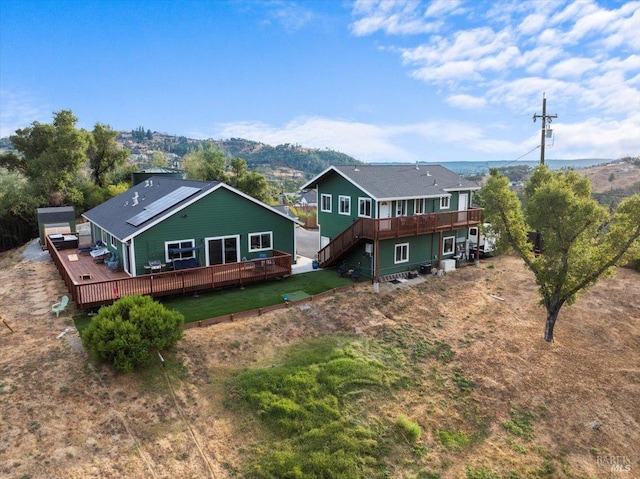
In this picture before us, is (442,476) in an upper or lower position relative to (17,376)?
lower

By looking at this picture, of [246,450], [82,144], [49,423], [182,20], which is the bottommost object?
[246,450]

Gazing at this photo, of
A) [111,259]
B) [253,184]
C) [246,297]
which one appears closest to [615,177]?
[253,184]

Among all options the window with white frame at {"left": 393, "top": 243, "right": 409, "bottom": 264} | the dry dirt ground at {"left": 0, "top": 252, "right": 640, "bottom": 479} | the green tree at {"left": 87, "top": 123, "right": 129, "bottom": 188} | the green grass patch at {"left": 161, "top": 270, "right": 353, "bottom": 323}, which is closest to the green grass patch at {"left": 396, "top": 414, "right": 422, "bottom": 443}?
the dry dirt ground at {"left": 0, "top": 252, "right": 640, "bottom": 479}

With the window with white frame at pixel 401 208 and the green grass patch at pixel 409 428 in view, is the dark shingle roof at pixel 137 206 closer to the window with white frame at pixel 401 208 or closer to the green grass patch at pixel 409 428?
the window with white frame at pixel 401 208

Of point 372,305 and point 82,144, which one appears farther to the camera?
point 82,144

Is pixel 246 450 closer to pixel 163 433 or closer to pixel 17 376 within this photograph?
pixel 163 433

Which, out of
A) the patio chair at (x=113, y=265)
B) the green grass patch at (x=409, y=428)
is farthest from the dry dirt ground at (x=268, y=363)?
the patio chair at (x=113, y=265)

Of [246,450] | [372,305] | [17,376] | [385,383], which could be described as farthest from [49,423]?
[372,305]
